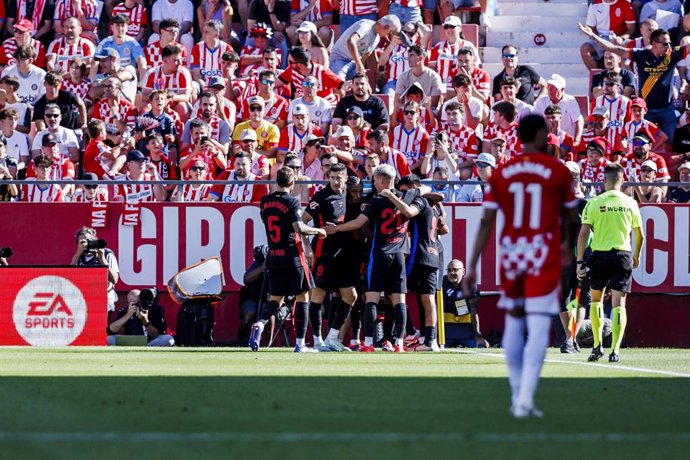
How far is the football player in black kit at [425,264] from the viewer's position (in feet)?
57.5

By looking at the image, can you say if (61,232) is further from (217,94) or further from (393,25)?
(393,25)

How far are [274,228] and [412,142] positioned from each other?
5.06 meters

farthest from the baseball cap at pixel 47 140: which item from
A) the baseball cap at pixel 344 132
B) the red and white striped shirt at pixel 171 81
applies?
the baseball cap at pixel 344 132

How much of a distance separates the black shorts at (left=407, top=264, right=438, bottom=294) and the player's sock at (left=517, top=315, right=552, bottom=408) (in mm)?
9102

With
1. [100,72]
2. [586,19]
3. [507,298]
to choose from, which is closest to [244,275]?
[100,72]

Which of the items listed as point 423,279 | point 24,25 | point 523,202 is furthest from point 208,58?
point 523,202

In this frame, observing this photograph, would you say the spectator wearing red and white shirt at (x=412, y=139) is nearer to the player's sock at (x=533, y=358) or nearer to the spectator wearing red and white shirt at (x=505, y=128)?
the spectator wearing red and white shirt at (x=505, y=128)

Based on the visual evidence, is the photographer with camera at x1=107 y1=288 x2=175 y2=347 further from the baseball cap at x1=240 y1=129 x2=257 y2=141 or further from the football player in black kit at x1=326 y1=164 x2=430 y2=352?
the football player in black kit at x1=326 y1=164 x2=430 y2=352

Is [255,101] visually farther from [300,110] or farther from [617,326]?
[617,326]

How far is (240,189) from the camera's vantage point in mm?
20719

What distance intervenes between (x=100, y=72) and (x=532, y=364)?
16252 millimetres

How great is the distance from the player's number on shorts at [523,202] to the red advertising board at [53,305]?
11737 mm
